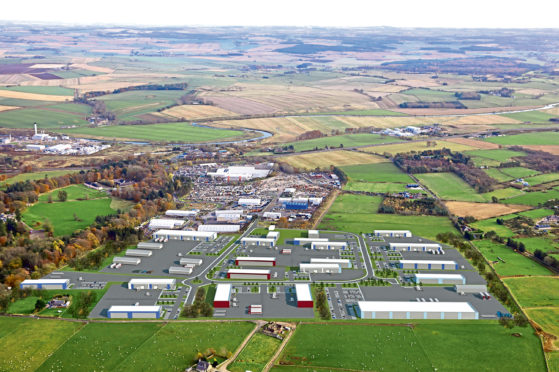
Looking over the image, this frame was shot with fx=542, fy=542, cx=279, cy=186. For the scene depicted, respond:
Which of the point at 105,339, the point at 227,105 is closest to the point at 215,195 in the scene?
the point at 105,339

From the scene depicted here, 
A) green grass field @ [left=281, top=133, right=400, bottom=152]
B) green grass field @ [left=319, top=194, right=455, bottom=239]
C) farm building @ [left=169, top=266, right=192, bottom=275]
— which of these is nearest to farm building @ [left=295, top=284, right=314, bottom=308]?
farm building @ [left=169, top=266, right=192, bottom=275]

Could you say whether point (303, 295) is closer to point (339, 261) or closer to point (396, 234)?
point (339, 261)

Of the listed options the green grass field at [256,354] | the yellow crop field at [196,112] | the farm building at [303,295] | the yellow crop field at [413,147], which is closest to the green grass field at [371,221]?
the farm building at [303,295]

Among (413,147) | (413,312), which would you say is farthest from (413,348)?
(413,147)

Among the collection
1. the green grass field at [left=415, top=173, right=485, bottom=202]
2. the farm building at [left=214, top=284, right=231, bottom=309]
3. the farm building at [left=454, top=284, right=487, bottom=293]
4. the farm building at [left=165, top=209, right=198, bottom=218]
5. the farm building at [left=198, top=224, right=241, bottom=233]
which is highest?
the green grass field at [left=415, top=173, right=485, bottom=202]

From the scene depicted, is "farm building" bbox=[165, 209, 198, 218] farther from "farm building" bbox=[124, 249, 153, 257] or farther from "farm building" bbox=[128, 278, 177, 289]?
"farm building" bbox=[128, 278, 177, 289]

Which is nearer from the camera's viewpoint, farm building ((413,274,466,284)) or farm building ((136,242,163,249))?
farm building ((413,274,466,284))

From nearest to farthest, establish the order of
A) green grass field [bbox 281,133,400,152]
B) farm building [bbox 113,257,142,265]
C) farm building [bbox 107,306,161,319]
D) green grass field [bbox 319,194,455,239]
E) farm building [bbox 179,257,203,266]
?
1. farm building [bbox 107,306,161,319]
2. farm building [bbox 179,257,203,266]
3. farm building [bbox 113,257,142,265]
4. green grass field [bbox 319,194,455,239]
5. green grass field [bbox 281,133,400,152]
